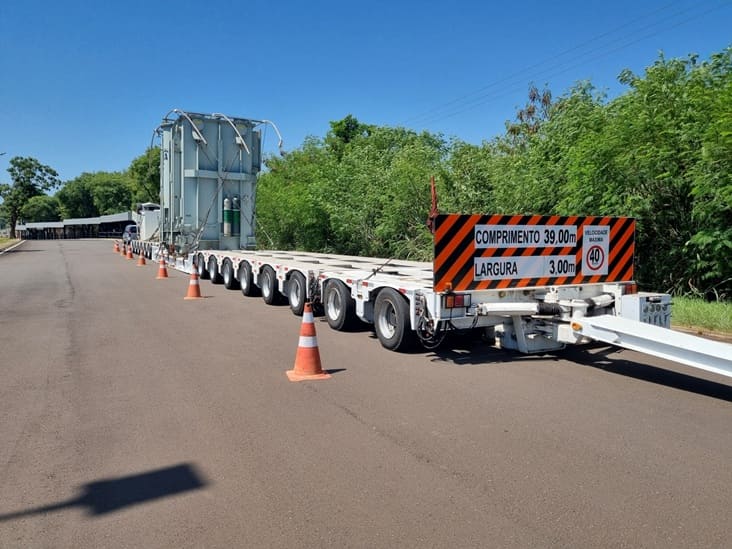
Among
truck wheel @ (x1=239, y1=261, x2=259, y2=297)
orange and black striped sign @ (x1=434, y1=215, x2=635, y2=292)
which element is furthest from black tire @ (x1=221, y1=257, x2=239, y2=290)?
orange and black striped sign @ (x1=434, y1=215, x2=635, y2=292)

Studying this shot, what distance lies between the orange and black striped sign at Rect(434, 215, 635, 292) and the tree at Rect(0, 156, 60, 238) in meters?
98.8

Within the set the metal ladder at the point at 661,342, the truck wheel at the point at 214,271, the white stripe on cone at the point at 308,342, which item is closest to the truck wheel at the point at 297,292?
the white stripe on cone at the point at 308,342

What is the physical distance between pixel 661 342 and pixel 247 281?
10.1m

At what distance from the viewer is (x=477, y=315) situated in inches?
288

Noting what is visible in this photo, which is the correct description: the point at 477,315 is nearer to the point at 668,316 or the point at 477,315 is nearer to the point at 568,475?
the point at 668,316

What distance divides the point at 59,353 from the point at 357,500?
5974 mm

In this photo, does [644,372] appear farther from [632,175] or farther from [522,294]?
[632,175]

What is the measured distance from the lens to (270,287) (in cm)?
1274

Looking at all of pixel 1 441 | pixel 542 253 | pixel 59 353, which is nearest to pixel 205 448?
pixel 1 441

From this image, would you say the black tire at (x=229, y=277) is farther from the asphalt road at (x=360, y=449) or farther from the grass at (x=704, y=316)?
the grass at (x=704, y=316)

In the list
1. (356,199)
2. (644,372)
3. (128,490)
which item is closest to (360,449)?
(128,490)

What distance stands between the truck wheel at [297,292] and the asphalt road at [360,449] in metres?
2.71

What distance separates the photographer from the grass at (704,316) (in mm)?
9023

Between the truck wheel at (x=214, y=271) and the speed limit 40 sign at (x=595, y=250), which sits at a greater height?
the speed limit 40 sign at (x=595, y=250)
